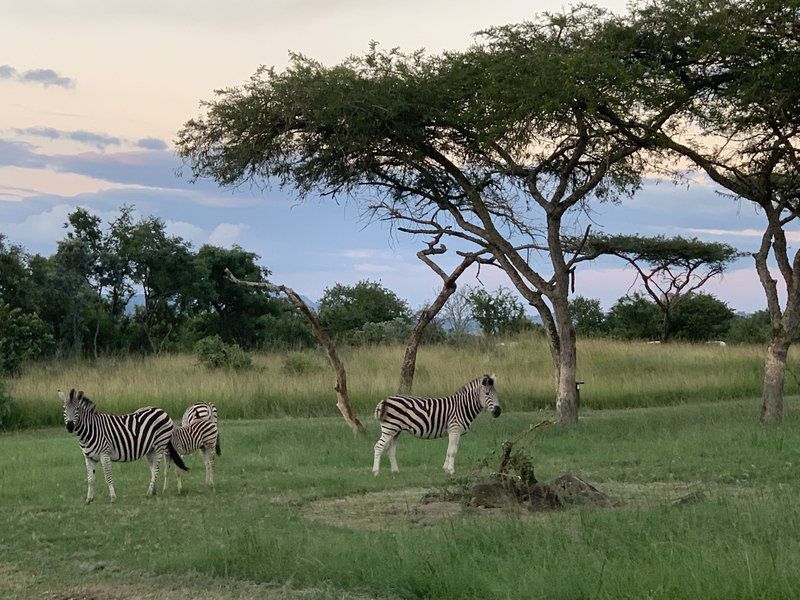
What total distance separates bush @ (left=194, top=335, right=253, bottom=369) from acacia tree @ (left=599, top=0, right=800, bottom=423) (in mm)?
14506

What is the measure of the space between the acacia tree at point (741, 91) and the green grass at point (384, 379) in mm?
8490

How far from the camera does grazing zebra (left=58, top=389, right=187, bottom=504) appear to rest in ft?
41.7

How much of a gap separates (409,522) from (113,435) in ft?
14.4

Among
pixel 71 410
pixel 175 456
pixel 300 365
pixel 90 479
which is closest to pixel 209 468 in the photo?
pixel 175 456

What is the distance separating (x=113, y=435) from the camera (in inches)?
513

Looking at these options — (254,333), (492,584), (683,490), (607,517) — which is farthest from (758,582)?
(254,333)

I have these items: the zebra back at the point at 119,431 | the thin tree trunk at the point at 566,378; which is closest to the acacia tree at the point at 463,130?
the thin tree trunk at the point at 566,378

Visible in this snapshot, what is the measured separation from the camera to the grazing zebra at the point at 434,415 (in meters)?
14.7

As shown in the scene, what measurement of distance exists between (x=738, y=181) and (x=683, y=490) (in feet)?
33.0

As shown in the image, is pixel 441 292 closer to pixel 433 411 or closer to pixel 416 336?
pixel 416 336

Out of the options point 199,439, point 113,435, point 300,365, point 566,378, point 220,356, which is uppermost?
point 220,356

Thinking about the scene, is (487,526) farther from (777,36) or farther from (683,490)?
(777,36)

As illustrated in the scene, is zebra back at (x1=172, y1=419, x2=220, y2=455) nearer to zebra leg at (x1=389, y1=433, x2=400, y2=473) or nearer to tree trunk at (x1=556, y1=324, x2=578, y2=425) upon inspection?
zebra leg at (x1=389, y1=433, x2=400, y2=473)

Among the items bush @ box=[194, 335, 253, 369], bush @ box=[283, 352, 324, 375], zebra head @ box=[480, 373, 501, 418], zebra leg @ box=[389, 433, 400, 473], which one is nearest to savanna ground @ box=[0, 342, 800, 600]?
zebra leg @ box=[389, 433, 400, 473]
